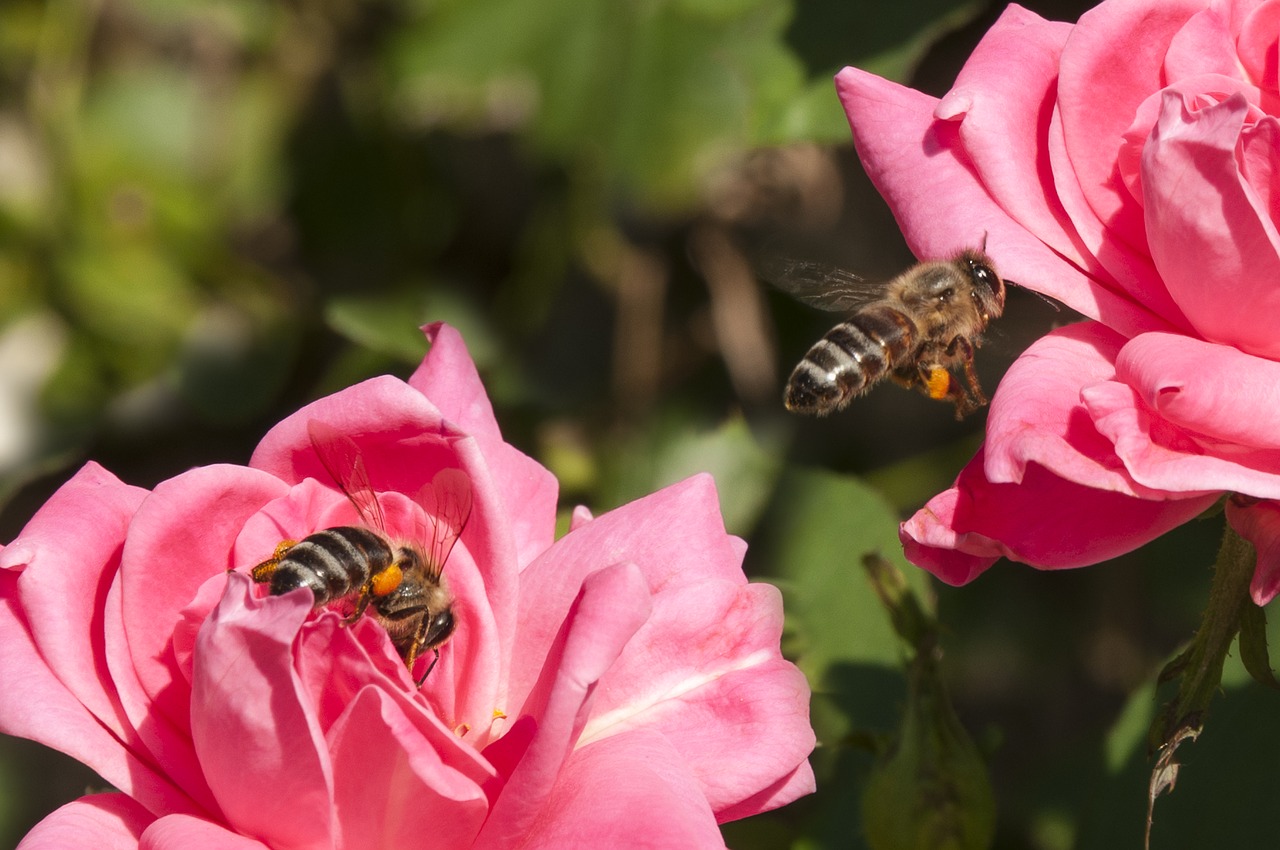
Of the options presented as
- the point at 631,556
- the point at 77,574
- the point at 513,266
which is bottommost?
the point at 513,266

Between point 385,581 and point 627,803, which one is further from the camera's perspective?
point 385,581

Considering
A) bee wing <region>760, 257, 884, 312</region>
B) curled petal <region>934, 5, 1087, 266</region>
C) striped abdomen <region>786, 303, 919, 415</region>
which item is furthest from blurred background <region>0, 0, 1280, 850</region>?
curled petal <region>934, 5, 1087, 266</region>

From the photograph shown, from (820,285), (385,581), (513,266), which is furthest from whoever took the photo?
(513,266)

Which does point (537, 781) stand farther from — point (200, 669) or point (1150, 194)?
point (1150, 194)

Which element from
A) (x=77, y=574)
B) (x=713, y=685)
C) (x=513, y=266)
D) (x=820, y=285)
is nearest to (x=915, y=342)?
(x=820, y=285)

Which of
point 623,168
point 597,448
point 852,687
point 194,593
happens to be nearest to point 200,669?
point 194,593

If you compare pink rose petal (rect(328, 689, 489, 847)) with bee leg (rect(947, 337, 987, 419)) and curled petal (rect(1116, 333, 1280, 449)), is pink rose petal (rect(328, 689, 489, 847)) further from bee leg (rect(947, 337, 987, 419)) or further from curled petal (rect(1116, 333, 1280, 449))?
bee leg (rect(947, 337, 987, 419))

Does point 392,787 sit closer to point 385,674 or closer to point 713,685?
point 385,674
